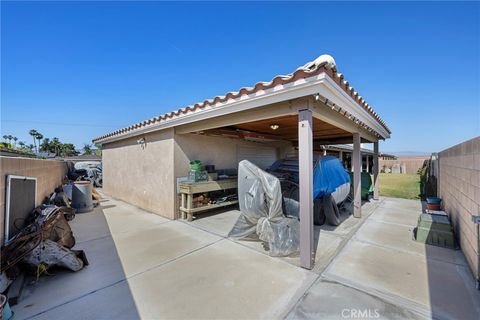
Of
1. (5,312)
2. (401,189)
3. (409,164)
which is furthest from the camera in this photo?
(409,164)

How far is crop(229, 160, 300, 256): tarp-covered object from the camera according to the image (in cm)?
376

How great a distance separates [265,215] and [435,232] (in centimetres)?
350

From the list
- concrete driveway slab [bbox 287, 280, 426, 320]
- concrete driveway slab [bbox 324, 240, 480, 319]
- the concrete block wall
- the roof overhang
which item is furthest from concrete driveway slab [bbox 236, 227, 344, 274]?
the concrete block wall

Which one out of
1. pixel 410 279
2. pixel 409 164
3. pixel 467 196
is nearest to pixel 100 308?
pixel 410 279

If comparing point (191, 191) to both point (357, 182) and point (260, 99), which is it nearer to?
point (260, 99)

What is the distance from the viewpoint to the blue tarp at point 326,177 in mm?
5264

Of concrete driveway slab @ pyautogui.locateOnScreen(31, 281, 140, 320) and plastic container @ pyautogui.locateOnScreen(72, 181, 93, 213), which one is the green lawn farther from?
plastic container @ pyautogui.locateOnScreen(72, 181, 93, 213)

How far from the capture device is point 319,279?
2.91 m

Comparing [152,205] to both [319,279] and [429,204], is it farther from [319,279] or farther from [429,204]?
[429,204]

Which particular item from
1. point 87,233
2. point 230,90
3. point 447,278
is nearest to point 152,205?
point 87,233

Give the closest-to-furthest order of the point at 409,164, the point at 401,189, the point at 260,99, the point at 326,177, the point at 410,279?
the point at 410,279, the point at 260,99, the point at 326,177, the point at 401,189, the point at 409,164

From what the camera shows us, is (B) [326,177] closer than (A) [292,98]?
No

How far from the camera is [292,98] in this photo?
3123 mm

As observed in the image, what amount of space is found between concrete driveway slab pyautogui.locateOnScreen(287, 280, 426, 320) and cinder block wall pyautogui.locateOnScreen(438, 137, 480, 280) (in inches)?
61.7
